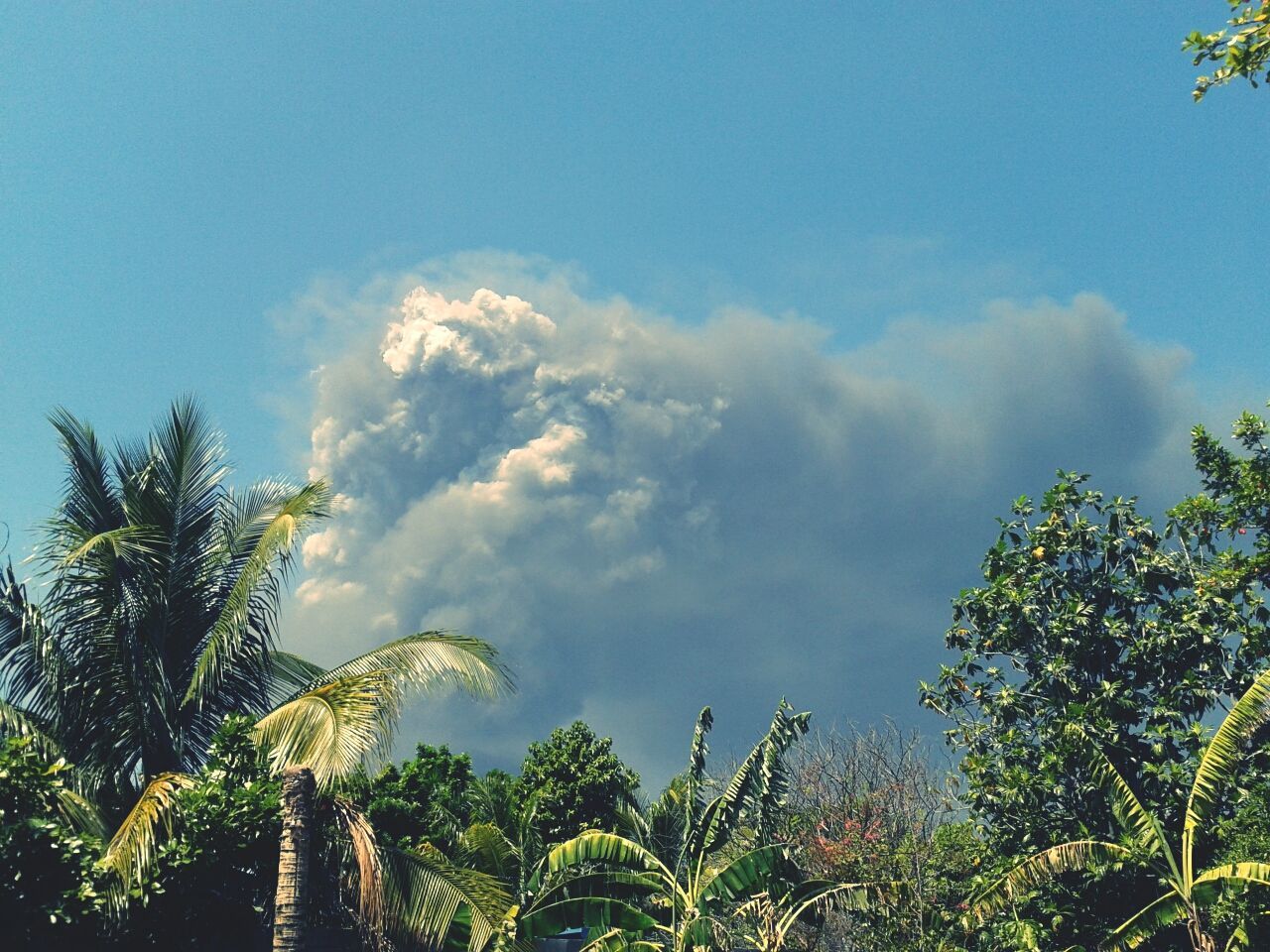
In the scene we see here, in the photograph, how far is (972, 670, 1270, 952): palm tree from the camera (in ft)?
56.4

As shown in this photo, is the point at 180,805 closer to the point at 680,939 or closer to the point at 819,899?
the point at 680,939

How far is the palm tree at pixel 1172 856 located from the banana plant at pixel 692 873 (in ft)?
14.9

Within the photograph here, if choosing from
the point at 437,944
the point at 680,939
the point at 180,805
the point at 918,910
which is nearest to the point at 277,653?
the point at 180,805

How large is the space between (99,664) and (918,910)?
1860cm

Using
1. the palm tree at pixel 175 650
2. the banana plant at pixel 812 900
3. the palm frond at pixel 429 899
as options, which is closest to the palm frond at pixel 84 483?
A: the palm tree at pixel 175 650

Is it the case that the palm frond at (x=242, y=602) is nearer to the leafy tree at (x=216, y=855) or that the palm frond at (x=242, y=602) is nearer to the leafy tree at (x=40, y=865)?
the leafy tree at (x=216, y=855)

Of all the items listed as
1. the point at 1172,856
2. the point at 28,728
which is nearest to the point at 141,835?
the point at 28,728

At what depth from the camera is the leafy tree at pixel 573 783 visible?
1227 inches

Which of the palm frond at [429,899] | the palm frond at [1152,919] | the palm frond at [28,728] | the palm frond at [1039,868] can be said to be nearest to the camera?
the palm frond at [429,899]

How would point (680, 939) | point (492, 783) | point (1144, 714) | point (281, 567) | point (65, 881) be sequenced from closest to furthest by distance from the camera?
point (65, 881) → point (281, 567) → point (680, 939) → point (1144, 714) → point (492, 783)

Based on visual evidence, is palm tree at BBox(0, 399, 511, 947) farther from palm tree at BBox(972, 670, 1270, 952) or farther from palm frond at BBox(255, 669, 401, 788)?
palm tree at BBox(972, 670, 1270, 952)

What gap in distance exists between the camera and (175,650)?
15.7m

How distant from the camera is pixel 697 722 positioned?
24.6m

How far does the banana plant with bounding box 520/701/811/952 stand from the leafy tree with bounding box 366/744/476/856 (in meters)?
3.35
